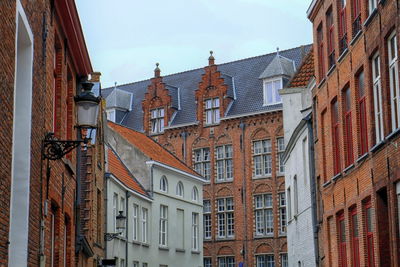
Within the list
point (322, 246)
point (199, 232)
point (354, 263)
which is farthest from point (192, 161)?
point (354, 263)

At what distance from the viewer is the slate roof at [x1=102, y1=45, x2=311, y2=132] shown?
4881cm

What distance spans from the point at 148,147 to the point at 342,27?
1947cm

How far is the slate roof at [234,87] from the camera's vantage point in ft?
160

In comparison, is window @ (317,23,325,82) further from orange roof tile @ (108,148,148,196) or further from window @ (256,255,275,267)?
window @ (256,255,275,267)

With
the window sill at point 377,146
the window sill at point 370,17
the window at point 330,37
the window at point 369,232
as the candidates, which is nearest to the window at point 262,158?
the window at point 330,37

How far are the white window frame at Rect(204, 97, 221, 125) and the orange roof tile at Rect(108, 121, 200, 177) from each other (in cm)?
881

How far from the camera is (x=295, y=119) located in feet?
101

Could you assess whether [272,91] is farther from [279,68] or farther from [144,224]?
[144,224]

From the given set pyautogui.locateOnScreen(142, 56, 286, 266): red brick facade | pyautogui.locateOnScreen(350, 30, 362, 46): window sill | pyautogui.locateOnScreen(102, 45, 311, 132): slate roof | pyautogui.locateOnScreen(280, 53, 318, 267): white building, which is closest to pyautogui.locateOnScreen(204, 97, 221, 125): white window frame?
pyautogui.locateOnScreen(142, 56, 286, 266): red brick facade

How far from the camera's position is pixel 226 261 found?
155ft

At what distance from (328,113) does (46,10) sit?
11379 millimetres

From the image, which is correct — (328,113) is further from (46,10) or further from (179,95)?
(179,95)

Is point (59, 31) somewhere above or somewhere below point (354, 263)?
above

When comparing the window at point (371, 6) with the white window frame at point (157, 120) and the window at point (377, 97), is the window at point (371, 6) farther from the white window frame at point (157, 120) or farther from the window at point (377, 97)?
the white window frame at point (157, 120)
